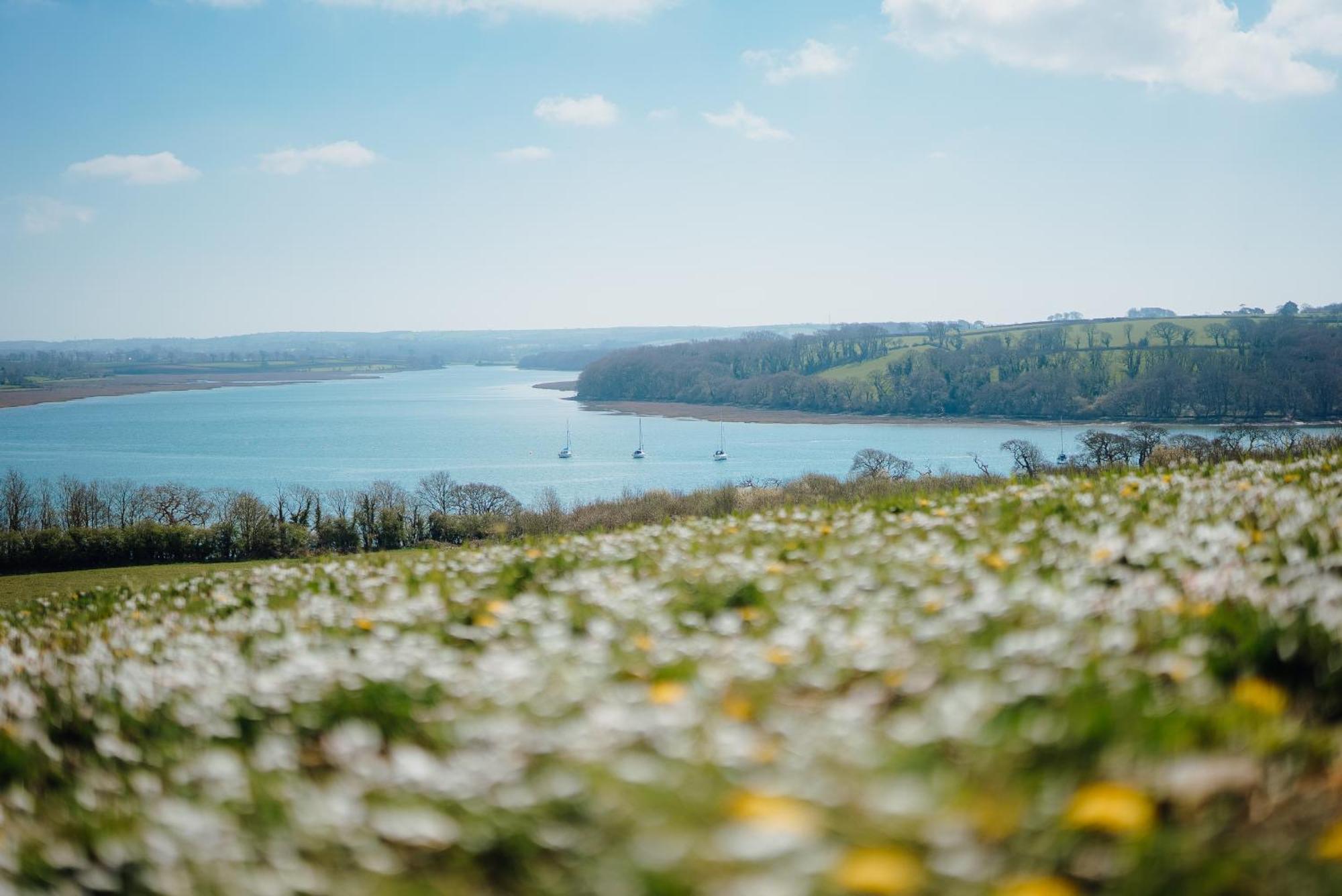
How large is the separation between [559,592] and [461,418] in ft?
532

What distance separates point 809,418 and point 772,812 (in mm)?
158040

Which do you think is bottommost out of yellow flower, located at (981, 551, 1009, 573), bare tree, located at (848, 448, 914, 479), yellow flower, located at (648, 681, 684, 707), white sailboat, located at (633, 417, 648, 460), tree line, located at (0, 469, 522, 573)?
tree line, located at (0, 469, 522, 573)

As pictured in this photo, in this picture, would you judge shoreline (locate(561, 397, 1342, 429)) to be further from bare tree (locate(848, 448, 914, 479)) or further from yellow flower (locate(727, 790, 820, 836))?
yellow flower (locate(727, 790, 820, 836))

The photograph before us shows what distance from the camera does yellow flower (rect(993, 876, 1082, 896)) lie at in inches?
92.7

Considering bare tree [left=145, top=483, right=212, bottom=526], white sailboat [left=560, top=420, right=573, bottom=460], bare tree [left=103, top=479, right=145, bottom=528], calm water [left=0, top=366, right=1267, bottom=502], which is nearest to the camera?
bare tree [left=145, top=483, right=212, bottom=526]

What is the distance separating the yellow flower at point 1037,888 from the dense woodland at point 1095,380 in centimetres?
13264

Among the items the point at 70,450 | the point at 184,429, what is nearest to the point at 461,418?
the point at 184,429

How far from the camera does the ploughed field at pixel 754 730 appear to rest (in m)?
2.63

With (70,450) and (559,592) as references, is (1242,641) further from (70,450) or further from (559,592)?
(70,450)

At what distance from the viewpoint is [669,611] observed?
222 inches

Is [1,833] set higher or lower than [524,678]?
lower

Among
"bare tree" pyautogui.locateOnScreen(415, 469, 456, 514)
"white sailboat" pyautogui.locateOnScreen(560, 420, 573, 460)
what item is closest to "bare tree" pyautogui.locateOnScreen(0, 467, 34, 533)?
"bare tree" pyautogui.locateOnScreen(415, 469, 456, 514)

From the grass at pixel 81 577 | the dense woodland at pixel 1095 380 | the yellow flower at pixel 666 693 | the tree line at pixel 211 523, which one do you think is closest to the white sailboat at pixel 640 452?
the tree line at pixel 211 523

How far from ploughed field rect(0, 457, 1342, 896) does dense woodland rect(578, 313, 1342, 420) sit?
426ft
